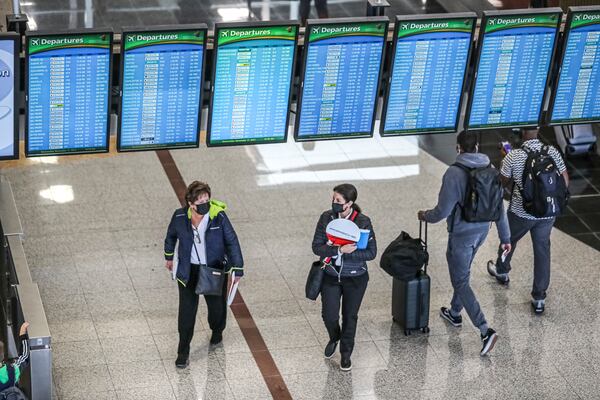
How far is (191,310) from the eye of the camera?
8.43 metres

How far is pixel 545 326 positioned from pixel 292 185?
125 inches

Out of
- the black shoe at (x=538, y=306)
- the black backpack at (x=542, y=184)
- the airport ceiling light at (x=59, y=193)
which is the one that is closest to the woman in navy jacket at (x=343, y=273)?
the black backpack at (x=542, y=184)

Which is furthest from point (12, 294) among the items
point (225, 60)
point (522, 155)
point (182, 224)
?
point (522, 155)

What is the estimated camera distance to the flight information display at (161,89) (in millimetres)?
7387

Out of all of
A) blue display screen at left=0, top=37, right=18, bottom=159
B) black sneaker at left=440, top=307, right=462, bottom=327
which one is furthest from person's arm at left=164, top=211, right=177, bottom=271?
black sneaker at left=440, top=307, right=462, bottom=327

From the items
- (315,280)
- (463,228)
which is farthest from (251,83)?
(463,228)

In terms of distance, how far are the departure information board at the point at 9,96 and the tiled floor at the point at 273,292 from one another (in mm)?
1865

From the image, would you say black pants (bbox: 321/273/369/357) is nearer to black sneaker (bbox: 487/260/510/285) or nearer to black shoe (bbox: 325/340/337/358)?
black shoe (bbox: 325/340/337/358)

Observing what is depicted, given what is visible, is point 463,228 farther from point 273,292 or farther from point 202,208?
point 202,208

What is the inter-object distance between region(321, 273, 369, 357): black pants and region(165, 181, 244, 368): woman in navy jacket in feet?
2.12

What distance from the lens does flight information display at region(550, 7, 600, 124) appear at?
26.6 ft

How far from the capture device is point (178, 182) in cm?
1143

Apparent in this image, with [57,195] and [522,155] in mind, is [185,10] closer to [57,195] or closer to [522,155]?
[57,195]

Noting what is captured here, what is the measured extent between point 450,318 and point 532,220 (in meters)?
0.99
